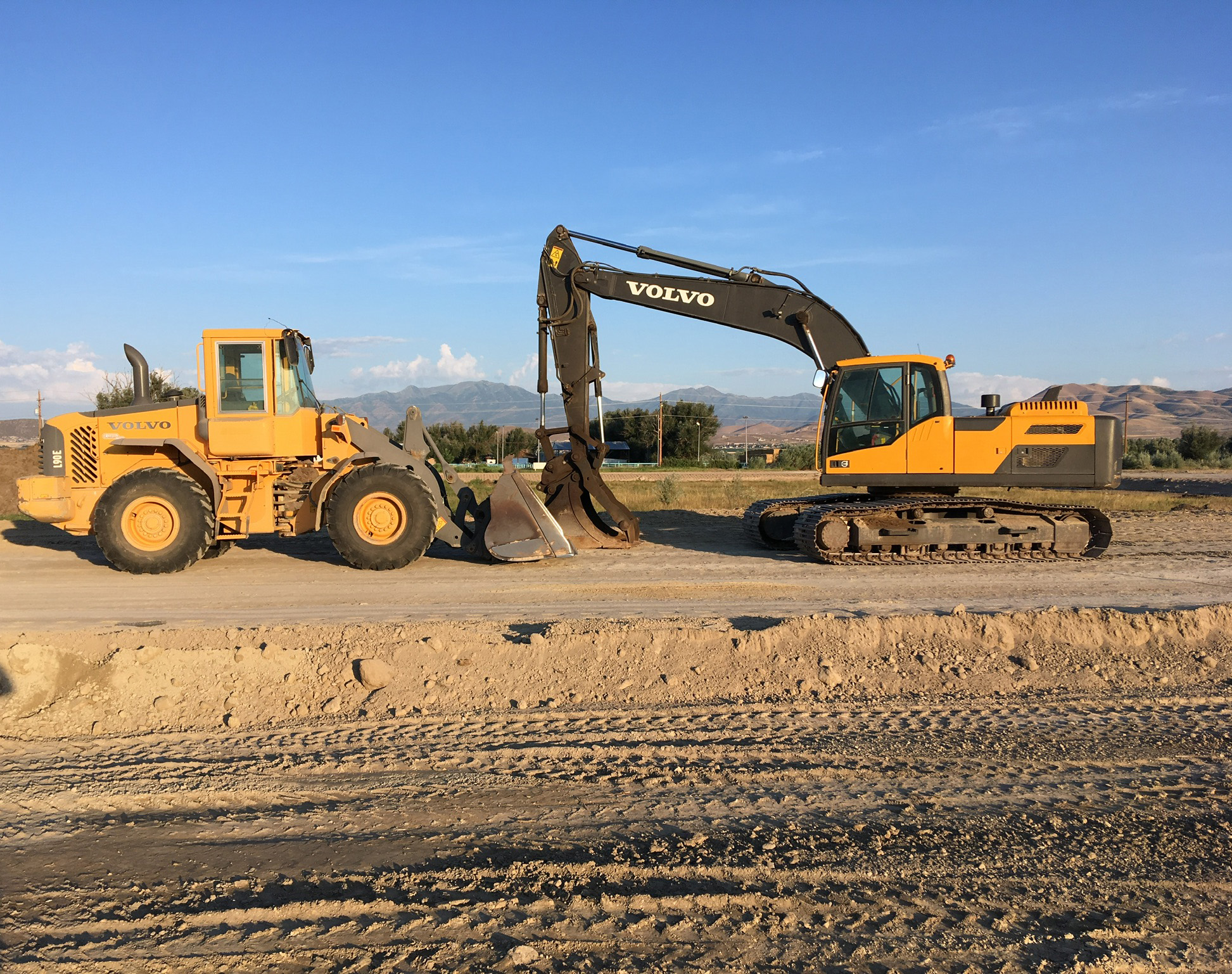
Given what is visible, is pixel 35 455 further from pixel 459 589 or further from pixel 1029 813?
pixel 1029 813

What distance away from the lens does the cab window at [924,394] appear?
11789 mm

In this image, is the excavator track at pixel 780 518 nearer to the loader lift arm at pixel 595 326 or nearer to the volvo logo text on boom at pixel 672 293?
the loader lift arm at pixel 595 326

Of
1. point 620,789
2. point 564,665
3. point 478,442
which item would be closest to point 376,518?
point 564,665

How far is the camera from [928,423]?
11797mm

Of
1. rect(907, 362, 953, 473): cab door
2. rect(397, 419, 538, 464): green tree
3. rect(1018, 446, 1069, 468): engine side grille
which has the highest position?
rect(397, 419, 538, 464): green tree

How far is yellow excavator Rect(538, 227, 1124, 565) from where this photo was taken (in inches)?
459

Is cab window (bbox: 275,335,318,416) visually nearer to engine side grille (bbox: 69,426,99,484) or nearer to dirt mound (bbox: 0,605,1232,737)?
engine side grille (bbox: 69,426,99,484)

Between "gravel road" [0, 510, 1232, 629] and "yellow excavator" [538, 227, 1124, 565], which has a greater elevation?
"yellow excavator" [538, 227, 1124, 565]

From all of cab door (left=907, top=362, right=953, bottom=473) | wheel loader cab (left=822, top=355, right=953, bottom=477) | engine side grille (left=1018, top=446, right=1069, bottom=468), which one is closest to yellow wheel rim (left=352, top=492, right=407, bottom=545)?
wheel loader cab (left=822, top=355, right=953, bottom=477)

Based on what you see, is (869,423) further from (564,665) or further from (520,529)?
(564,665)

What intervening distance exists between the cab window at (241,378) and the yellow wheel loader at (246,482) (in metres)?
0.01

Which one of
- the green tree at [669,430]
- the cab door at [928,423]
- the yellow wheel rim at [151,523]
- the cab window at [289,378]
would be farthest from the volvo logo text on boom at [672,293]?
→ the green tree at [669,430]

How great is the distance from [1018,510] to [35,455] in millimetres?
25598

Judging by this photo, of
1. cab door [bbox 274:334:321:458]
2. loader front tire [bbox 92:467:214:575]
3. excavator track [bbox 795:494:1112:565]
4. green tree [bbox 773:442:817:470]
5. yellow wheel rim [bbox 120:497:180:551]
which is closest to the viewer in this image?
loader front tire [bbox 92:467:214:575]
